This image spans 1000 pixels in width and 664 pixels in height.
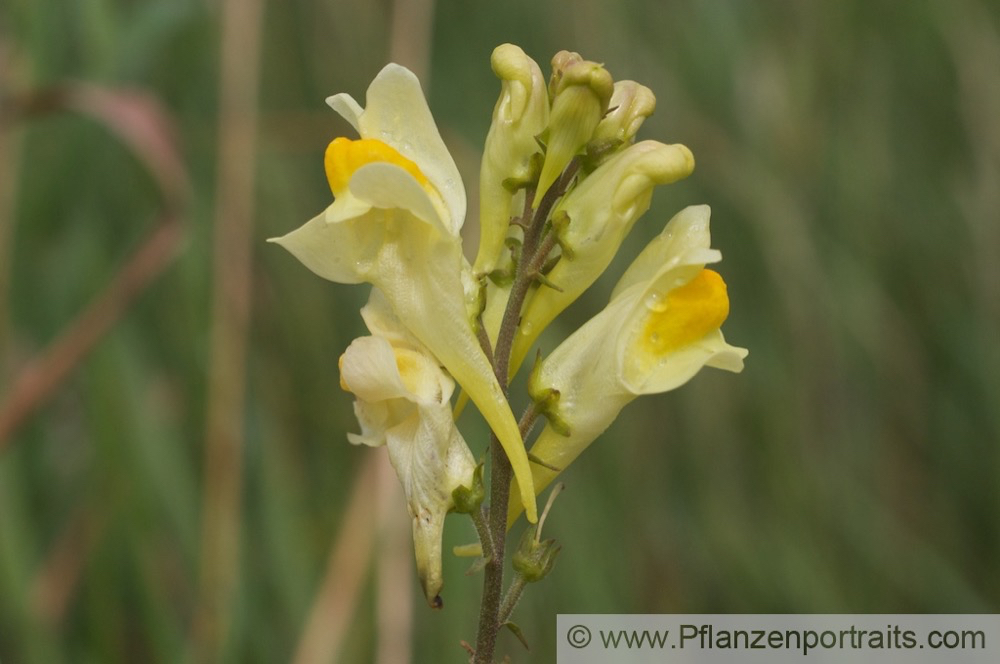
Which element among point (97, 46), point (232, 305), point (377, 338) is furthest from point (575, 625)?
point (97, 46)

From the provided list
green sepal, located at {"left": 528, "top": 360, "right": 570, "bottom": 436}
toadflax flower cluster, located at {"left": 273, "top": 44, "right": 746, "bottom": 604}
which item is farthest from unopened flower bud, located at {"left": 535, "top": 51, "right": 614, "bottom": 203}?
green sepal, located at {"left": 528, "top": 360, "right": 570, "bottom": 436}

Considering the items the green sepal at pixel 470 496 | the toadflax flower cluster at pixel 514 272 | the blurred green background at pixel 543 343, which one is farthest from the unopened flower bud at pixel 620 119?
the blurred green background at pixel 543 343

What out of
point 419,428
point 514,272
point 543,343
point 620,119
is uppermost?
point 543,343

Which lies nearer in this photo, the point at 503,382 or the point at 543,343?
the point at 503,382

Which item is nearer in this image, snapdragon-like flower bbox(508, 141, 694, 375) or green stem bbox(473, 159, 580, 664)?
green stem bbox(473, 159, 580, 664)

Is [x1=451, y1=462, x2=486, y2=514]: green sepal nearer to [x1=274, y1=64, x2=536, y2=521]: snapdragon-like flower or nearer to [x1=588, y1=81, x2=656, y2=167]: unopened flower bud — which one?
[x1=274, y1=64, x2=536, y2=521]: snapdragon-like flower

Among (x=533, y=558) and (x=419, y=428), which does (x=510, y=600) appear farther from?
(x=419, y=428)

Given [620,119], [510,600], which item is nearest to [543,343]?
[620,119]

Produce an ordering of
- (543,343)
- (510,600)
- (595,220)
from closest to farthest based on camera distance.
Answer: (510,600)
(595,220)
(543,343)
